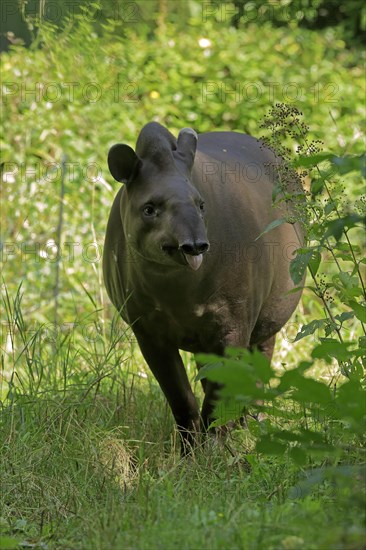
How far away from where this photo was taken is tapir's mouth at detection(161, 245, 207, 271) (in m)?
4.28

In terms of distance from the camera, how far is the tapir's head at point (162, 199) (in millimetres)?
4277

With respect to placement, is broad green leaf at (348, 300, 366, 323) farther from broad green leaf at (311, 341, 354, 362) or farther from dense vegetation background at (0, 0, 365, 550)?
broad green leaf at (311, 341, 354, 362)

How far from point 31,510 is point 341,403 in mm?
1619

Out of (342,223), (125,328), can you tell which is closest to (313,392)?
(342,223)

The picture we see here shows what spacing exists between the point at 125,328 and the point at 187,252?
91.7 inches

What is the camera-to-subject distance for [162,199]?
4434 millimetres

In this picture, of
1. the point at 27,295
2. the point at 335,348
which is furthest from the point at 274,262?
the point at 27,295

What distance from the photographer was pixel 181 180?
4.56 meters

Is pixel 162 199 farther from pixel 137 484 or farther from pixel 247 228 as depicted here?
pixel 137 484

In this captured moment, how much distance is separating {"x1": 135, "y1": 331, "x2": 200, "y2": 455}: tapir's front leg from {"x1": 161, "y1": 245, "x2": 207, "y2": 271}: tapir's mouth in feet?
2.73

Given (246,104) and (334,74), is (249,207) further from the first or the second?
(334,74)

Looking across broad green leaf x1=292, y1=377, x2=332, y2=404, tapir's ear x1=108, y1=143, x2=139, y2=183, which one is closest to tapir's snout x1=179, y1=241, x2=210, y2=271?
tapir's ear x1=108, y1=143, x2=139, y2=183

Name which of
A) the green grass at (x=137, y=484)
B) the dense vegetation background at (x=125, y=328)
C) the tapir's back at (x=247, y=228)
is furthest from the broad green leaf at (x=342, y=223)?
the tapir's back at (x=247, y=228)

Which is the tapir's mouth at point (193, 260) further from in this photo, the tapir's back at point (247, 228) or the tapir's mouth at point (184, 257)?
the tapir's back at point (247, 228)
